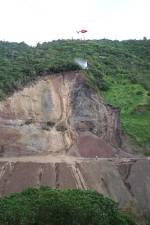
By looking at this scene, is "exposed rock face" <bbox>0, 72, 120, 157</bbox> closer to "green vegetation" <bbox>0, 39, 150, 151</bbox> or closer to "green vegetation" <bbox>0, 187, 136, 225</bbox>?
"green vegetation" <bbox>0, 39, 150, 151</bbox>

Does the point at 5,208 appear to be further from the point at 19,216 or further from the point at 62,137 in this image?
the point at 62,137

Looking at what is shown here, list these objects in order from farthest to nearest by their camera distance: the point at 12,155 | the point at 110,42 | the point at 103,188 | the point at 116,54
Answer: the point at 110,42 → the point at 116,54 → the point at 12,155 → the point at 103,188

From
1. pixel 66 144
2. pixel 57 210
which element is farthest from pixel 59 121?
pixel 57 210

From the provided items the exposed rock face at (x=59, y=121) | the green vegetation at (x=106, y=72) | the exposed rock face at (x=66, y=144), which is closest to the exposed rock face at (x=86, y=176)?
the exposed rock face at (x=66, y=144)

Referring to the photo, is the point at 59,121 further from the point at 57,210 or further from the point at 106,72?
the point at 57,210

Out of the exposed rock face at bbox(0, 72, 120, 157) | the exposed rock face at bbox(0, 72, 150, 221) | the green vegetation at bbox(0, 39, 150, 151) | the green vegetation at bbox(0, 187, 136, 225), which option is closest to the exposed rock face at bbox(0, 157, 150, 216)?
the exposed rock face at bbox(0, 72, 150, 221)

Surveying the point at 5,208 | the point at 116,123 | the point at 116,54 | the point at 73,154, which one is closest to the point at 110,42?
the point at 116,54
